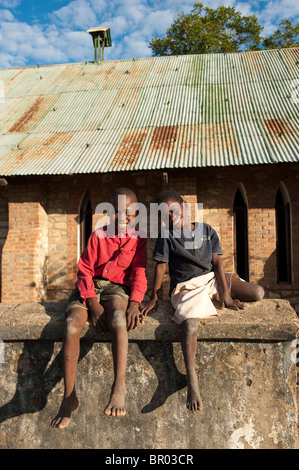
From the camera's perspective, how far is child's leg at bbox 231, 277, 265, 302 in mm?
2732

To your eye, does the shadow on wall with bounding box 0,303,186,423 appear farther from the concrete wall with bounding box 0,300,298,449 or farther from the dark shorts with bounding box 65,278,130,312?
the dark shorts with bounding box 65,278,130,312

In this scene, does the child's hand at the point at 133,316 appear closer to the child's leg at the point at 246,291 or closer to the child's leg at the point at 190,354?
the child's leg at the point at 190,354

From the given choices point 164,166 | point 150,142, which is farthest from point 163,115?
point 164,166

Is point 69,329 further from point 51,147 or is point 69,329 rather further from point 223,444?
point 51,147

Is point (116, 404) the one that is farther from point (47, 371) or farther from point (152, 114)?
point (152, 114)

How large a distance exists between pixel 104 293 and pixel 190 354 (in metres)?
0.81

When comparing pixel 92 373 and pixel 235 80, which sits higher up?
pixel 235 80

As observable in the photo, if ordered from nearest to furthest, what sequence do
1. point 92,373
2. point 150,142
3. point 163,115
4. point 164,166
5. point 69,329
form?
point 69,329
point 92,373
point 164,166
point 150,142
point 163,115

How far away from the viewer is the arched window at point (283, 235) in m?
7.49

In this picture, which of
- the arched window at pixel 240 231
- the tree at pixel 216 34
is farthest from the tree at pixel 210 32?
the arched window at pixel 240 231

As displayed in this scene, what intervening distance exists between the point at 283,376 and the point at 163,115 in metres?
7.06

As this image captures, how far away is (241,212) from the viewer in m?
7.76

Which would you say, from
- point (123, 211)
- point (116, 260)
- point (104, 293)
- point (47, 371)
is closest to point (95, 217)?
point (123, 211)

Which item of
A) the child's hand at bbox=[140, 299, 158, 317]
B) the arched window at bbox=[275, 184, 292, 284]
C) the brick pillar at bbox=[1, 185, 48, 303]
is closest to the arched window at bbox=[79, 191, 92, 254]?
the brick pillar at bbox=[1, 185, 48, 303]
